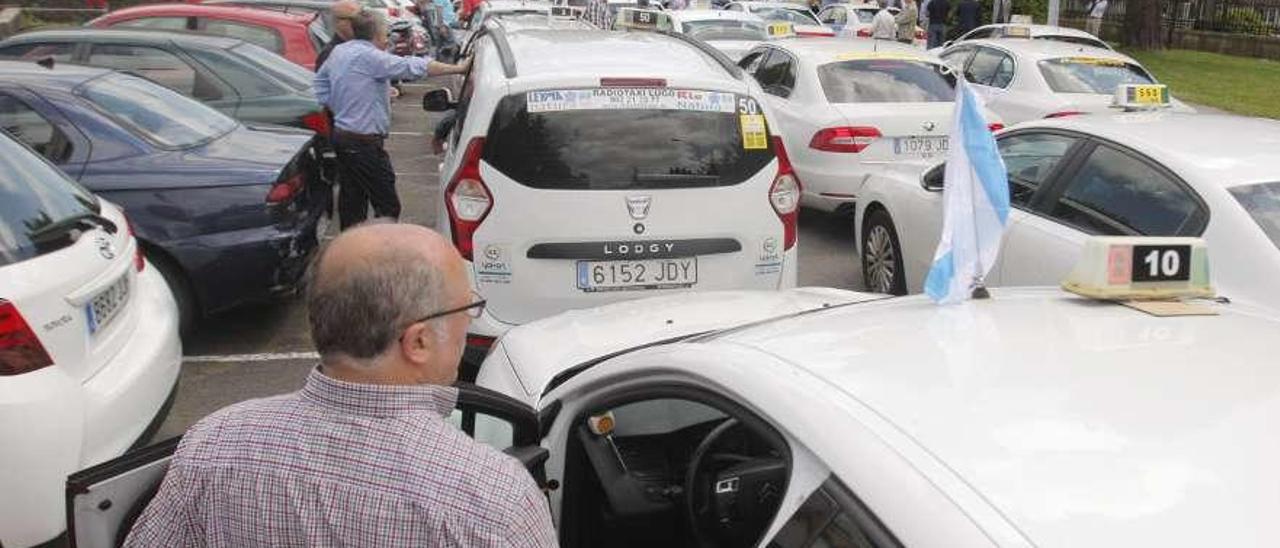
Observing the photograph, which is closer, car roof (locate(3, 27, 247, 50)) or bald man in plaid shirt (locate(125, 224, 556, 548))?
bald man in plaid shirt (locate(125, 224, 556, 548))

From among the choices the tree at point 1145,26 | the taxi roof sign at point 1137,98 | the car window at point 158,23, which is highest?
the taxi roof sign at point 1137,98

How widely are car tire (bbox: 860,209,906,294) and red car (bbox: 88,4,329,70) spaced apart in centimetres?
662

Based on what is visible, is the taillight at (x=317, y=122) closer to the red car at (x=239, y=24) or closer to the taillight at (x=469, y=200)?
the red car at (x=239, y=24)

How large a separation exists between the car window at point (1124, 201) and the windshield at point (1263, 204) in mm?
160

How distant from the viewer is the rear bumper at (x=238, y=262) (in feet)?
18.1

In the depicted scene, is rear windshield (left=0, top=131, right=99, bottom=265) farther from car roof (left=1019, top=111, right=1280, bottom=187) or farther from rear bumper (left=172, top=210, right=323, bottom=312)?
car roof (left=1019, top=111, right=1280, bottom=187)

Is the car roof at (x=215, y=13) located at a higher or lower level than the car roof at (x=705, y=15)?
higher

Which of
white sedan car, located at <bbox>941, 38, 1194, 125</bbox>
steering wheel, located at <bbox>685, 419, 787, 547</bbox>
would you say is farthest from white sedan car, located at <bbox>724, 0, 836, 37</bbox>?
steering wheel, located at <bbox>685, 419, 787, 547</bbox>

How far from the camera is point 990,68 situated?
11.8 m

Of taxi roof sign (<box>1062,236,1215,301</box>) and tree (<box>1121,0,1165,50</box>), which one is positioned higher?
taxi roof sign (<box>1062,236,1215,301</box>)

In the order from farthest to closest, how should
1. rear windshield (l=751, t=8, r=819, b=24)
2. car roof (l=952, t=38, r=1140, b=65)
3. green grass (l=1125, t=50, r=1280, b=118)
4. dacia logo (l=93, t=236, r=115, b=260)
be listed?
1. rear windshield (l=751, t=8, r=819, b=24)
2. green grass (l=1125, t=50, r=1280, b=118)
3. car roof (l=952, t=38, r=1140, b=65)
4. dacia logo (l=93, t=236, r=115, b=260)

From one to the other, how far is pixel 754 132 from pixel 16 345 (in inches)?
125

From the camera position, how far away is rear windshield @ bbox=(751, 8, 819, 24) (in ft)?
76.4

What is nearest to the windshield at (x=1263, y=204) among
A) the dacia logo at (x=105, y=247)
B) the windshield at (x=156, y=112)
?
the dacia logo at (x=105, y=247)
